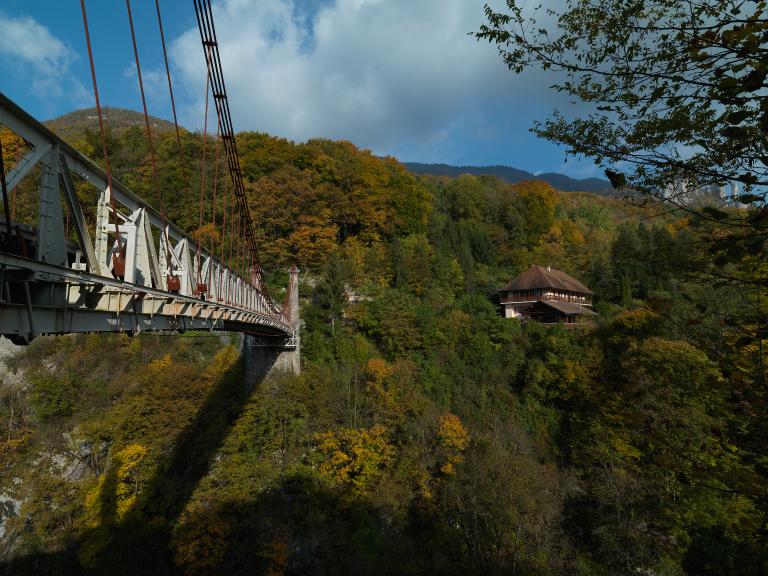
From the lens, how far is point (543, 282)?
88.0 ft

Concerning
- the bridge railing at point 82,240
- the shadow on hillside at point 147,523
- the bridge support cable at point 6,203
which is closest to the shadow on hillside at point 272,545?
the shadow on hillside at point 147,523

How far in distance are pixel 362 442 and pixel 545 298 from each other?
1643 centimetres

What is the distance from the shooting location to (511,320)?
2516cm

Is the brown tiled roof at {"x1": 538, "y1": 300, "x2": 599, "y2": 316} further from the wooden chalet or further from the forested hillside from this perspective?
the forested hillside

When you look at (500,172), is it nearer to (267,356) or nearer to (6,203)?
(267,356)

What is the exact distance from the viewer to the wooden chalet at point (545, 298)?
25.7 meters

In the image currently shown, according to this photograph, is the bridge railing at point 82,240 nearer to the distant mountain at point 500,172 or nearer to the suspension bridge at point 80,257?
the suspension bridge at point 80,257

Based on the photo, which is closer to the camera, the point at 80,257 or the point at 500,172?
the point at 80,257

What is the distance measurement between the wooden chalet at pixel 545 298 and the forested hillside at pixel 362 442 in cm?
276

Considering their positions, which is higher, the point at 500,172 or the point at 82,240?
the point at 500,172

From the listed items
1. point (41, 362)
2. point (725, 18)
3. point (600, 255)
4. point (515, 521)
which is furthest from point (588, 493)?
point (41, 362)

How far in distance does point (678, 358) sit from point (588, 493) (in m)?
6.14

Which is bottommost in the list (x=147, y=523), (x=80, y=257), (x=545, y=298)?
(x=147, y=523)

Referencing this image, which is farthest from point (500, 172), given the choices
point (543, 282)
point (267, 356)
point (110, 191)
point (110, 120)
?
point (110, 191)
